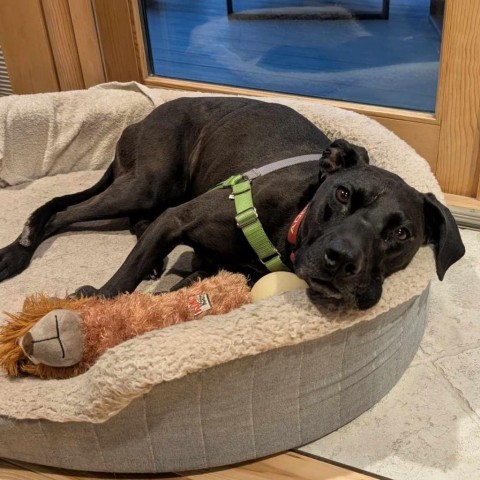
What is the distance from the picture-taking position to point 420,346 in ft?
6.79

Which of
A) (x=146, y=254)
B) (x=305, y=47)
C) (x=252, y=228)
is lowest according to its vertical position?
(x=146, y=254)

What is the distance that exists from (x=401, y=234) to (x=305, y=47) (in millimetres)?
1738

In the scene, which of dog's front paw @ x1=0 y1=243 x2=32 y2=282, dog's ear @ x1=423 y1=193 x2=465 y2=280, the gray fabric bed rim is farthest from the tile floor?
dog's front paw @ x1=0 y1=243 x2=32 y2=282

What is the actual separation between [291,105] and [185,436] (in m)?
1.42

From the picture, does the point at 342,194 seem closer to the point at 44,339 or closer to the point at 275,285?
the point at 275,285

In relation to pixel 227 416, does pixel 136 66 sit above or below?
above

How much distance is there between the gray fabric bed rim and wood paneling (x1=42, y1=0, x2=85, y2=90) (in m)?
1.90

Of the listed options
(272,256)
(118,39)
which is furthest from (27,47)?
(272,256)

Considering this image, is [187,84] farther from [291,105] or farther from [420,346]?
[420,346]

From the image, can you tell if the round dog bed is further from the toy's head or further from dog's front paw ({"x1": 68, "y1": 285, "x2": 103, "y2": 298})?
dog's front paw ({"x1": 68, "y1": 285, "x2": 103, "y2": 298})

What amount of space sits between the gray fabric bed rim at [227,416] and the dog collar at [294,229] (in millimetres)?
316

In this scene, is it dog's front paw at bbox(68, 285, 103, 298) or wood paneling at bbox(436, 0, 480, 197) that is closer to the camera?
dog's front paw at bbox(68, 285, 103, 298)

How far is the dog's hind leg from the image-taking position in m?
2.26

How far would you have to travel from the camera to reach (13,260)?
7.46 ft
